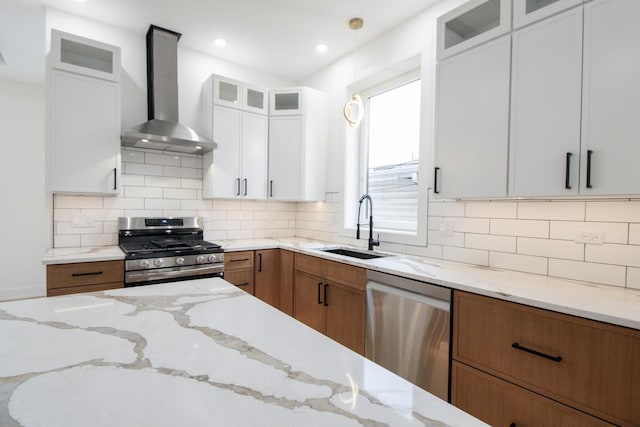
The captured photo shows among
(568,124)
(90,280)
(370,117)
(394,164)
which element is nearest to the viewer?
(568,124)

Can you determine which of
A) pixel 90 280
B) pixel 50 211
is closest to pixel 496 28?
pixel 90 280

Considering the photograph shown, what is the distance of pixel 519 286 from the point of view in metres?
1.59

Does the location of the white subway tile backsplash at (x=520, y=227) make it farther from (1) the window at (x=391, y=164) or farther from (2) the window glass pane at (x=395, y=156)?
(2) the window glass pane at (x=395, y=156)

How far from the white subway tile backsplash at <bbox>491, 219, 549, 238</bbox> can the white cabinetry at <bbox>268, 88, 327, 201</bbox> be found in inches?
72.9

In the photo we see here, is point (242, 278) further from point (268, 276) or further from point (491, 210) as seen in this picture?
point (491, 210)

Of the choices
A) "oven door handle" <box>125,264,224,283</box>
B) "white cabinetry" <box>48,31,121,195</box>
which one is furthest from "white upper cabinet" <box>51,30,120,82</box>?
"oven door handle" <box>125,264,224,283</box>

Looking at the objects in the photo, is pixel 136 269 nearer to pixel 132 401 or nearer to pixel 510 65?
pixel 132 401

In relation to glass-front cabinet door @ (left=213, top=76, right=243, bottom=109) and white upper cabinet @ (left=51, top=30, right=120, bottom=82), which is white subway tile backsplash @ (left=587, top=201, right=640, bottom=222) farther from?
white upper cabinet @ (left=51, top=30, right=120, bottom=82)

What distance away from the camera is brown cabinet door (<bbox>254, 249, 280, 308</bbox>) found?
308cm

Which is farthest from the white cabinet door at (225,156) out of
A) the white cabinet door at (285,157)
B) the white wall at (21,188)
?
the white wall at (21,188)

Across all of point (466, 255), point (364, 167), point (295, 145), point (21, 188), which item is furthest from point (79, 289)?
point (21, 188)

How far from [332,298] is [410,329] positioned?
0.78 meters

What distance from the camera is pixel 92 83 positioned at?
2.53 m

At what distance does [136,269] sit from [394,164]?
231 centimetres
